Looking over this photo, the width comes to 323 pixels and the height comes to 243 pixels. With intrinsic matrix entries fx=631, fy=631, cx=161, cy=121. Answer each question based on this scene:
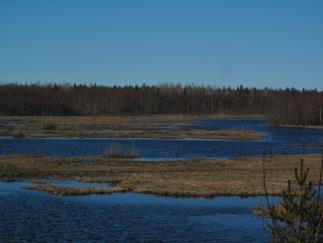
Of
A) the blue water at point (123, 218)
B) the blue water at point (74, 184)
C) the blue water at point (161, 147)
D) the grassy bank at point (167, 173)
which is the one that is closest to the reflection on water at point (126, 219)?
the blue water at point (123, 218)

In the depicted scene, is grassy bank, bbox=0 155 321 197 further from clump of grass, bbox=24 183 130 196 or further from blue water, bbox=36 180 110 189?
blue water, bbox=36 180 110 189

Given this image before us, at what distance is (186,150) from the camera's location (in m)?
48.1

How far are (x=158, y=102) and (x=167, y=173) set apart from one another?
10785 centimetres

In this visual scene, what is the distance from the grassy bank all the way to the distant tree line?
53.1m

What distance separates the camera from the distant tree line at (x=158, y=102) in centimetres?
9300

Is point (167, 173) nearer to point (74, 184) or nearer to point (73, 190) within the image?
point (74, 184)

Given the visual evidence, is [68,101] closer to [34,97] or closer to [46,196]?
[34,97]

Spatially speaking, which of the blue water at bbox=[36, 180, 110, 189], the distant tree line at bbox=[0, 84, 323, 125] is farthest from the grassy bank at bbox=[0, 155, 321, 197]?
the distant tree line at bbox=[0, 84, 323, 125]

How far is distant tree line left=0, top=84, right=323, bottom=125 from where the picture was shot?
3661 inches

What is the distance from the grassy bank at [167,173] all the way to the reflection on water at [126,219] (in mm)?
1291

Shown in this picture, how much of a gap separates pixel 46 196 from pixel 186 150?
24.3 meters

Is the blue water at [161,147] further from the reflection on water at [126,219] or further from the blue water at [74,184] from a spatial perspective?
the reflection on water at [126,219]

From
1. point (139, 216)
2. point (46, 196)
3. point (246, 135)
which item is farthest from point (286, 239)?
point (246, 135)

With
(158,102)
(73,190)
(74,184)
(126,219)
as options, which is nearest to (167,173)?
(74,184)
